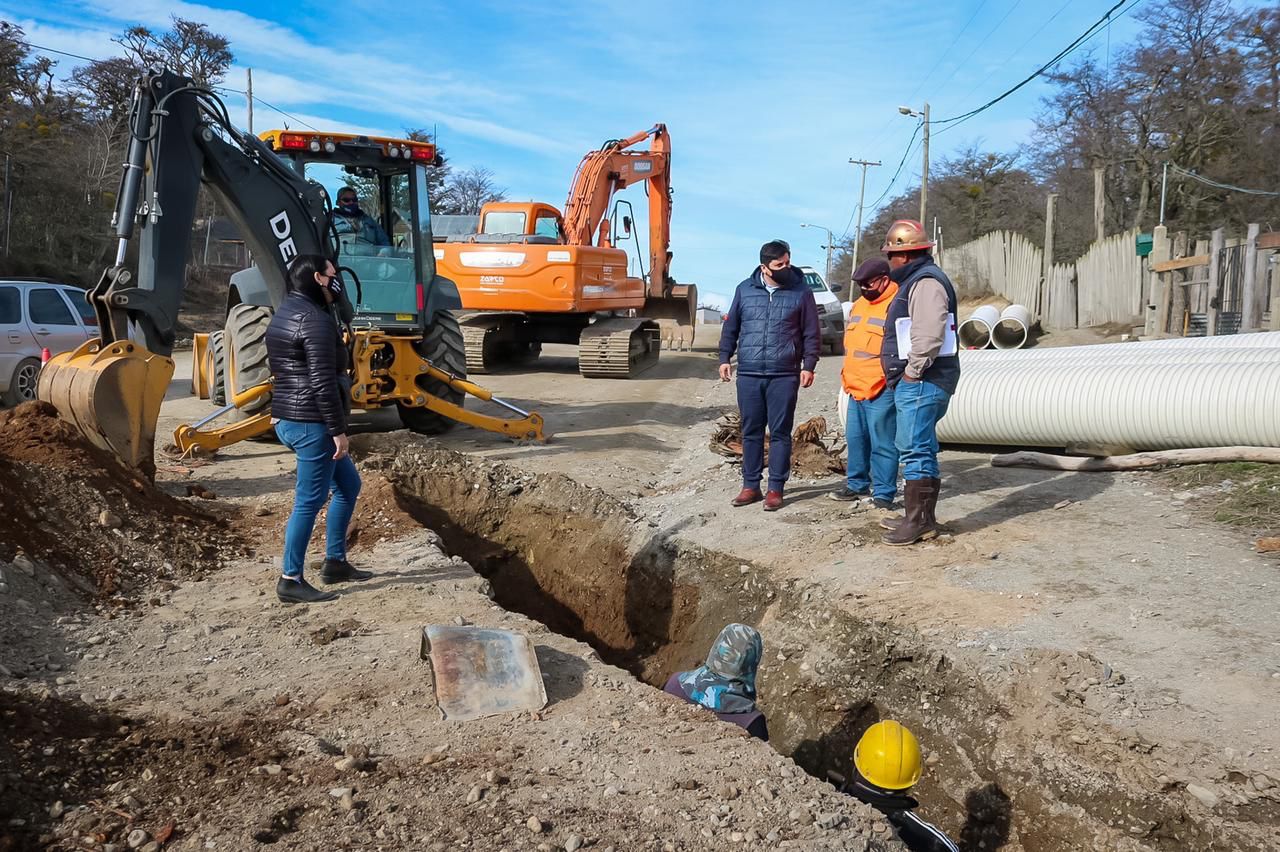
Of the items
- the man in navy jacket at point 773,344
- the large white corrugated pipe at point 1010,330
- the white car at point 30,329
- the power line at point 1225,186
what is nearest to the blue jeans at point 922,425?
the man in navy jacket at point 773,344

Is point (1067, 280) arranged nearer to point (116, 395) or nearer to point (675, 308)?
point (675, 308)

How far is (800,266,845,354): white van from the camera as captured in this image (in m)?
21.1

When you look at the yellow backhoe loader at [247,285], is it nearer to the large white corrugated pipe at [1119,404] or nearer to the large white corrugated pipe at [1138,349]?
the large white corrugated pipe at [1119,404]

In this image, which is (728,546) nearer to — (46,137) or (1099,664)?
(1099,664)

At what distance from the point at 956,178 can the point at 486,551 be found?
40667 millimetres

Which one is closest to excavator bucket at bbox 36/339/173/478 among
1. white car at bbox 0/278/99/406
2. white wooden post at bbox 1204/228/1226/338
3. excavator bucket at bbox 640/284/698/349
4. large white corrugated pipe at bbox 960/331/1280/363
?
white car at bbox 0/278/99/406

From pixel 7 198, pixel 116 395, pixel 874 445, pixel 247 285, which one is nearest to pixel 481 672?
pixel 874 445

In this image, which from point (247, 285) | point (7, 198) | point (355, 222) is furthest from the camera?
point (7, 198)

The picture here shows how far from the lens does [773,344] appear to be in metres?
6.66

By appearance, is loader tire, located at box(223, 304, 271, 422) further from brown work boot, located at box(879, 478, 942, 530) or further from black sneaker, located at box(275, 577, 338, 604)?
brown work boot, located at box(879, 478, 942, 530)

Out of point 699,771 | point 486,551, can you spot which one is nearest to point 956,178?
point 486,551

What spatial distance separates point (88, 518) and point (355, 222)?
16.5 feet

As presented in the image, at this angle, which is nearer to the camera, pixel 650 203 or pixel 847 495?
pixel 847 495

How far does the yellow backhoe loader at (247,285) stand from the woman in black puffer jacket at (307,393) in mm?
1501
